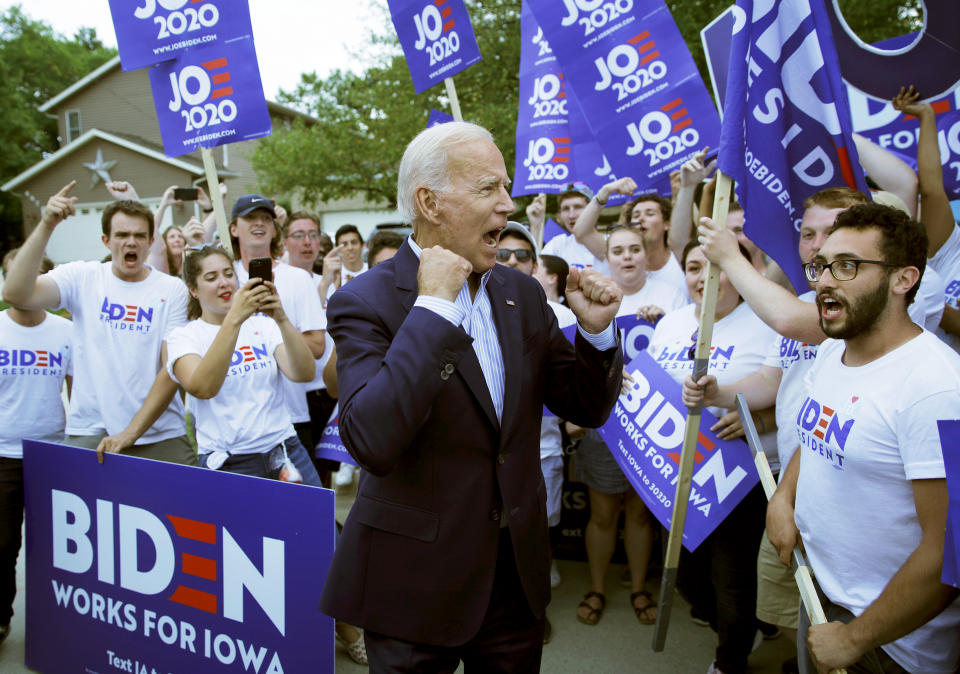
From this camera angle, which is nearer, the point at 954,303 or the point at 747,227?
the point at 747,227

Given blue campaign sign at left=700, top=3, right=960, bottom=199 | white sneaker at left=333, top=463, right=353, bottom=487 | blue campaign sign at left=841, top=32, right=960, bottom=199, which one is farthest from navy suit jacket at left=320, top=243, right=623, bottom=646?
white sneaker at left=333, top=463, right=353, bottom=487

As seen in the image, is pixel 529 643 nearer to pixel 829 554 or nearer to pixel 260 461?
pixel 829 554

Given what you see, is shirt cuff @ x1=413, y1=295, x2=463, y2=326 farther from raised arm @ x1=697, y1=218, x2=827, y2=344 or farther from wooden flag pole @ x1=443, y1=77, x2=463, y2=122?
wooden flag pole @ x1=443, y1=77, x2=463, y2=122

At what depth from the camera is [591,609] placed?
422 cm

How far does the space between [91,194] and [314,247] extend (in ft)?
89.0

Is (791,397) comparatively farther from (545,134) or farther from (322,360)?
(545,134)

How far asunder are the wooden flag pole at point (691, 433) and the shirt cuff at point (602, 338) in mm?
990

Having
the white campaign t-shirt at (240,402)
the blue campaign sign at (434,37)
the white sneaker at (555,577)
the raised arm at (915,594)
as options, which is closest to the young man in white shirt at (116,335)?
the white campaign t-shirt at (240,402)

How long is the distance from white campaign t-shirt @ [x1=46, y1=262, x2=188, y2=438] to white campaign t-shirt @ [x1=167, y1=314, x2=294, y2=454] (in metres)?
0.38

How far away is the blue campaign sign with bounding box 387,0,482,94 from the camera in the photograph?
4895 mm

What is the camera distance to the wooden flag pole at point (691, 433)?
2.92m

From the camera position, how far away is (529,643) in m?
2.07

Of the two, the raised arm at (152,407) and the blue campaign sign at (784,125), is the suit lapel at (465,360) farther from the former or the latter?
the raised arm at (152,407)

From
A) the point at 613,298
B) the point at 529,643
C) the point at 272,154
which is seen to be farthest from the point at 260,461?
the point at 272,154
